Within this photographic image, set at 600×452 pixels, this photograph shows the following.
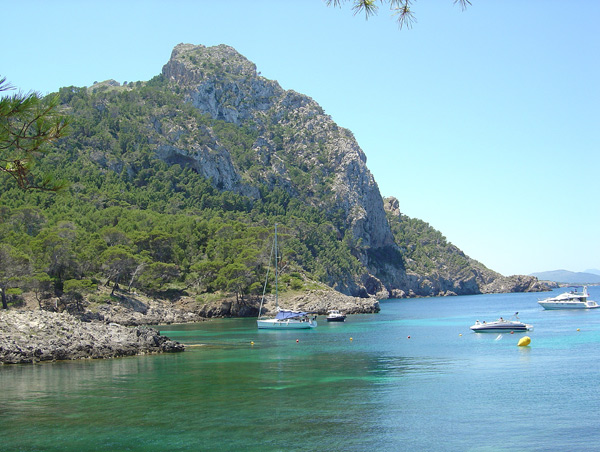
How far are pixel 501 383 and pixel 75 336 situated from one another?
30.3m

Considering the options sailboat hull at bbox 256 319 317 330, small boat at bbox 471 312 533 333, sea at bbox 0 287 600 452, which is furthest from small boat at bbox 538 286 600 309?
sea at bbox 0 287 600 452

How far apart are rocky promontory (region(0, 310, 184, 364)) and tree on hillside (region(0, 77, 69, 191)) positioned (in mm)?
30889

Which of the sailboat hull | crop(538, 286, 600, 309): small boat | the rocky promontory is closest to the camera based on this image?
the rocky promontory

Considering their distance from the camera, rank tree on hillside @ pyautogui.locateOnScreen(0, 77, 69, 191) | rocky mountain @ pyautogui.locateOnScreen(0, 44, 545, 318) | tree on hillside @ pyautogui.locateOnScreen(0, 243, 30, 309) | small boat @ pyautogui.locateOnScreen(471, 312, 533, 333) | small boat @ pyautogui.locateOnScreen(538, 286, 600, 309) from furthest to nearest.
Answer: small boat @ pyautogui.locateOnScreen(538, 286, 600, 309) → rocky mountain @ pyautogui.locateOnScreen(0, 44, 545, 318) → tree on hillside @ pyautogui.locateOnScreen(0, 243, 30, 309) → small boat @ pyautogui.locateOnScreen(471, 312, 533, 333) → tree on hillside @ pyautogui.locateOnScreen(0, 77, 69, 191)

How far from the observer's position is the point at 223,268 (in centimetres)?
9388

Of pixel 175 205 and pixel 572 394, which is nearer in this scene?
pixel 572 394

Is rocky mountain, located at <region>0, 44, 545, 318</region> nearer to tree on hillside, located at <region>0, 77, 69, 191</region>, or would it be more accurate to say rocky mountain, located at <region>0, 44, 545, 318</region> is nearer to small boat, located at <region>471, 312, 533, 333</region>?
small boat, located at <region>471, 312, 533, 333</region>

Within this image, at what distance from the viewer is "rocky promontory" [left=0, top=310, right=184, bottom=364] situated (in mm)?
39812

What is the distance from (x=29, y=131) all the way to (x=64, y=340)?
32.6 meters

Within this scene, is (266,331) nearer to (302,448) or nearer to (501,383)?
(501,383)

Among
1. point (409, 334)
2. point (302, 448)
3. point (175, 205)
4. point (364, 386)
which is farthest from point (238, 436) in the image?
point (175, 205)

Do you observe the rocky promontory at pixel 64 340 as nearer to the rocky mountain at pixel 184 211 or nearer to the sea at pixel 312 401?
the sea at pixel 312 401

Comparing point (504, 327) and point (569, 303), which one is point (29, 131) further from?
point (569, 303)

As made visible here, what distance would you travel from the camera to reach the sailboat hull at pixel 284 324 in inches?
2835
